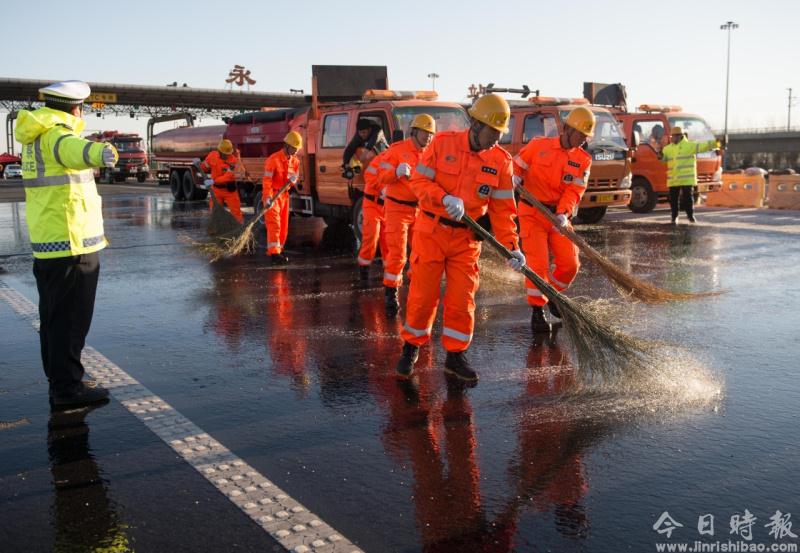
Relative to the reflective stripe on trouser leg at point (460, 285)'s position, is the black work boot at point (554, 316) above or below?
below

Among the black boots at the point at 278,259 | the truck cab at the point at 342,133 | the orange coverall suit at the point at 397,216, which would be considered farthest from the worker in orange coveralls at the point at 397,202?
the black boots at the point at 278,259

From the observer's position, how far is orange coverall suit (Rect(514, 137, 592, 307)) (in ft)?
22.0

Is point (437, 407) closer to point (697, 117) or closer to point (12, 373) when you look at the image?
point (12, 373)

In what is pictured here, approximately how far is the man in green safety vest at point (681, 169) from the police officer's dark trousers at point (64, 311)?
12610 mm

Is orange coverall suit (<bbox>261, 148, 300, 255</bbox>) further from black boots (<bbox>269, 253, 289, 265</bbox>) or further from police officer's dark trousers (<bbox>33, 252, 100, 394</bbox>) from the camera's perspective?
police officer's dark trousers (<bbox>33, 252, 100, 394</bbox>)

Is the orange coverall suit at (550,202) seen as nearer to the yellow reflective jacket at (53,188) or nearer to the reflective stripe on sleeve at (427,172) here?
the reflective stripe on sleeve at (427,172)

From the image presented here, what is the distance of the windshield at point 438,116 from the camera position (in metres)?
11.3

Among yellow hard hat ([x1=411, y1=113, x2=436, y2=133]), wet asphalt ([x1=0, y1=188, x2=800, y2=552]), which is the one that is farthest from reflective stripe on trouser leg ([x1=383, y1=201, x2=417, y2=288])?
yellow hard hat ([x1=411, y1=113, x2=436, y2=133])

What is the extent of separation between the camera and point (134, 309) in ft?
25.4

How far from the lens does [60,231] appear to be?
4727mm

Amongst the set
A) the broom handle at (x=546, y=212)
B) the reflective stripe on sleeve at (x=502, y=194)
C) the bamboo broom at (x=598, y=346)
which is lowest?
the bamboo broom at (x=598, y=346)

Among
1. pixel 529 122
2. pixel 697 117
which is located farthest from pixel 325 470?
pixel 697 117

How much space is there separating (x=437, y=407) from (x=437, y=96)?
8181 millimetres

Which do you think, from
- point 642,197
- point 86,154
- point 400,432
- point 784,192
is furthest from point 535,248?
point 784,192
